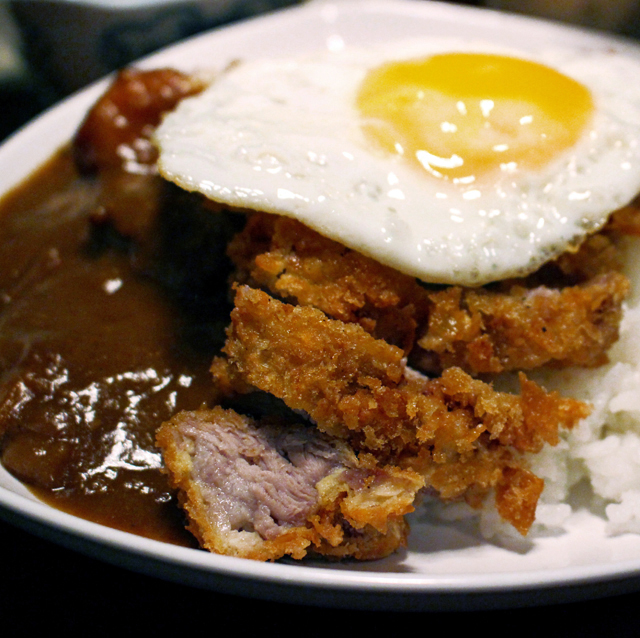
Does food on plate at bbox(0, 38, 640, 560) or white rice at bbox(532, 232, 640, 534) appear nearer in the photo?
food on plate at bbox(0, 38, 640, 560)

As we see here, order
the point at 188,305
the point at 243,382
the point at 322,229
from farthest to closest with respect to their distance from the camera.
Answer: the point at 188,305 < the point at 322,229 < the point at 243,382

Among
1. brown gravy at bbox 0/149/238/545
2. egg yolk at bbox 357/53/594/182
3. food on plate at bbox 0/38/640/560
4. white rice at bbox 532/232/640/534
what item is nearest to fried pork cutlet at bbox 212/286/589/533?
food on plate at bbox 0/38/640/560

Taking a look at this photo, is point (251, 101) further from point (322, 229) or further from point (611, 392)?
point (611, 392)

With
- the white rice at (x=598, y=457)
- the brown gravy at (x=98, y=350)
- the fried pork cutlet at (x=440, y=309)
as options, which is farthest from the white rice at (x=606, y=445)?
the brown gravy at (x=98, y=350)

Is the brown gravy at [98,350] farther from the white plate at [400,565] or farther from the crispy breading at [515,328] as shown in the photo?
the crispy breading at [515,328]

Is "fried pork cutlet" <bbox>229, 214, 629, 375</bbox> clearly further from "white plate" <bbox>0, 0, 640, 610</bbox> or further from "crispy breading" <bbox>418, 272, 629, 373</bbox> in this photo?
"white plate" <bbox>0, 0, 640, 610</bbox>

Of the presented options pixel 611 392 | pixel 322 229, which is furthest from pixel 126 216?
pixel 611 392

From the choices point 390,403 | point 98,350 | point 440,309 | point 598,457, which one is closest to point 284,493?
point 390,403
